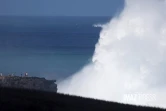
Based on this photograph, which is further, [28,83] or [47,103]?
[28,83]

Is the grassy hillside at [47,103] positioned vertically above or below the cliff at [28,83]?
below

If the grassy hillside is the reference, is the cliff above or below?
above

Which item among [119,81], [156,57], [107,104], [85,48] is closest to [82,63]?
Answer: [85,48]

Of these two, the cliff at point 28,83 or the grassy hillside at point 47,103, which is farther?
the cliff at point 28,83

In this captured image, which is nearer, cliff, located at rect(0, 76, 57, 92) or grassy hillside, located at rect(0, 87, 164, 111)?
grassy hillside, located at rect(0, 87, 164, 111)

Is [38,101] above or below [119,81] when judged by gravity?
below

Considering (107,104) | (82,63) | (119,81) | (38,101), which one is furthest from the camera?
(82,63)

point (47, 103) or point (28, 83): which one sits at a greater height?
point (28, 83)

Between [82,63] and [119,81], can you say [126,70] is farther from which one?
[82,63]
